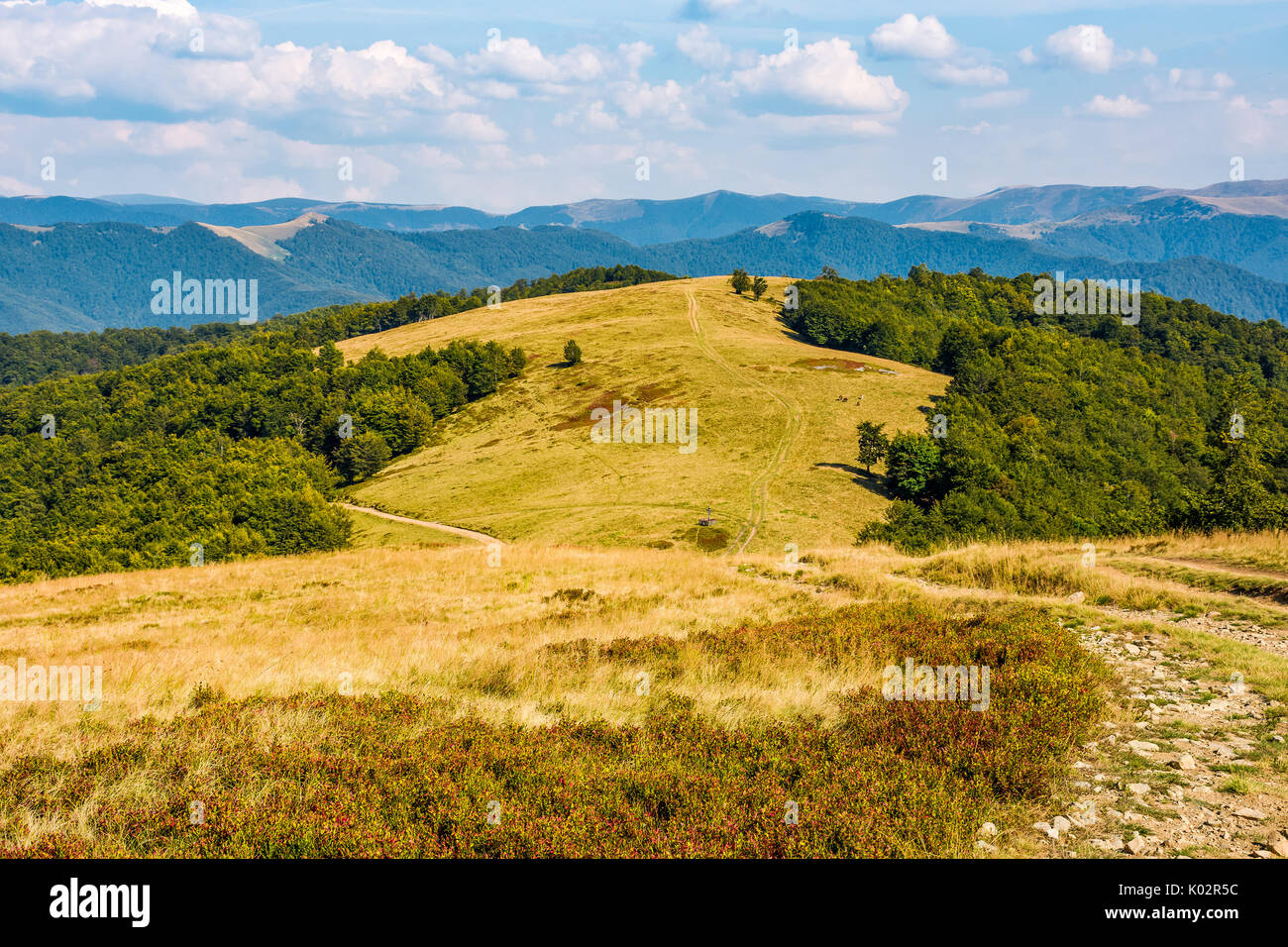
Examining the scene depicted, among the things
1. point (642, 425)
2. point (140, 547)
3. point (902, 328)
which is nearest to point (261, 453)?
point (140, 547)

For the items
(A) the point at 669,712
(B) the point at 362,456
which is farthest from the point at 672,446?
(A) the point at 669,712

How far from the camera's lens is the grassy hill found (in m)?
61.7

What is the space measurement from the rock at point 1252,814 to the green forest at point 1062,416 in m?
25.4

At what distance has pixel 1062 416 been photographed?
8969cm

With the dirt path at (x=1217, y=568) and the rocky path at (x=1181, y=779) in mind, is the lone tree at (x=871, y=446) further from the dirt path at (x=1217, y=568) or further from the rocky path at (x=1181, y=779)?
the rocky path at (x=1181, y=779)

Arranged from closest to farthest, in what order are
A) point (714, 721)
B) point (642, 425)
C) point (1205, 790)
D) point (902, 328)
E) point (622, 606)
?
point (1205, 790), point (714, 721), point (622, 606), point (642, 425), point (902, 328)

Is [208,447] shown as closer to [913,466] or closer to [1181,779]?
[913,466]

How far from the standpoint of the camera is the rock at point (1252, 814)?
6.86 m

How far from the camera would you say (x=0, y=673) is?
13.7 metres

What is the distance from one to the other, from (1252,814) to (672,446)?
7578cm

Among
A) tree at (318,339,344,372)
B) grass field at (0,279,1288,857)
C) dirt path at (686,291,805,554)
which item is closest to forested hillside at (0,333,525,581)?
tree at (318,339,344,372)

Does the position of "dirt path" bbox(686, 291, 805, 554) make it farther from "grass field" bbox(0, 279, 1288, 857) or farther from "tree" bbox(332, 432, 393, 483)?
"tree" bbox(332, 432, 393, 483)
